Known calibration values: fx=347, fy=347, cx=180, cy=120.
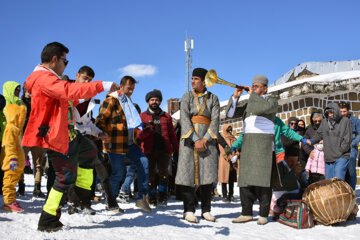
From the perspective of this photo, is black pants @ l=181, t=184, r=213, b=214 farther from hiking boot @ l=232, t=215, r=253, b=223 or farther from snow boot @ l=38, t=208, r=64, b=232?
snow boot @ l=38, t=208, r=64, b=232

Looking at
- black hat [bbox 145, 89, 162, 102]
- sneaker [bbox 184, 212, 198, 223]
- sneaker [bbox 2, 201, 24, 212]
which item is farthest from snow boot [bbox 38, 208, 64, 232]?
black hat [bbox 145, 89, 162, 102]

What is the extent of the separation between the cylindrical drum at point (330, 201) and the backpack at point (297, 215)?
0.13 metres

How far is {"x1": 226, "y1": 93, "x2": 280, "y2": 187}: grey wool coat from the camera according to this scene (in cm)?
410

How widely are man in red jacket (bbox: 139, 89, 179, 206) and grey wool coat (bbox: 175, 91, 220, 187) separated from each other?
1.24m

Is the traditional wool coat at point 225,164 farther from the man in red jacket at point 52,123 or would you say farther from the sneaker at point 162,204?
the man in red jacket at point 52,123

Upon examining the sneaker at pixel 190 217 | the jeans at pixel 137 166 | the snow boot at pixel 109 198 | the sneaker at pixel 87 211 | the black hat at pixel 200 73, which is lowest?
the sneaker at pixel 190 217

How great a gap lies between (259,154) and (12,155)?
3052 mm

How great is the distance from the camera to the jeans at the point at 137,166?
15.2 ft

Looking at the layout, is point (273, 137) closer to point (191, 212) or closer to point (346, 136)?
point (191, 212)

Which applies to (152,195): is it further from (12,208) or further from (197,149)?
(12,208)

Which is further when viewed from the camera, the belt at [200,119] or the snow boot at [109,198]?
the belt at [200,119]

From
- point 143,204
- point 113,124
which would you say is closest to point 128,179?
point 143,204

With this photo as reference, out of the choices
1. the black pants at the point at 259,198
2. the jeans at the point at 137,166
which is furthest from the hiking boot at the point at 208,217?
the jeans at the point at 137,166

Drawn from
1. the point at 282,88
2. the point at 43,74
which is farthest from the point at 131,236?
the point at 282,88
